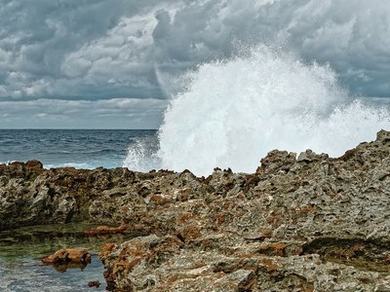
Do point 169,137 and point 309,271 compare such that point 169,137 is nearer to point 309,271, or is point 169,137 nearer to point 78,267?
point 78,267

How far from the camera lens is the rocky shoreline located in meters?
9.91

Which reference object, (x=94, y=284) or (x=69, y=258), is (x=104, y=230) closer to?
(x=69, y=258)

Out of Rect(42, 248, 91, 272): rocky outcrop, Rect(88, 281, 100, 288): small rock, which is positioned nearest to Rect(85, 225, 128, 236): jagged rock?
Rect(42, 248, 91, 272): rocky outcrop

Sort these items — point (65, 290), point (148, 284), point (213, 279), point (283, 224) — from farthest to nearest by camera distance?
point (283, 224) → point (65, 290) → point (148, 284) → point (213, 279)

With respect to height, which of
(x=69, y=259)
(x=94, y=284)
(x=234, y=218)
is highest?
(x=234, y=218)

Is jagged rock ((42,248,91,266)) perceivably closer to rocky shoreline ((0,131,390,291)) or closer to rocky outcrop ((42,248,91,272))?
rocky outcrop ((42,248,91,272))

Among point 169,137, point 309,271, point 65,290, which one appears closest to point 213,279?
point 309,271

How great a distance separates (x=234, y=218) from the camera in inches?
630

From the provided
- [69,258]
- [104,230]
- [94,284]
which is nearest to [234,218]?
[69,258]

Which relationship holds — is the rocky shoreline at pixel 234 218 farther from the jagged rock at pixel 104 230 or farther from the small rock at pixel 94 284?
the small rock at pixel 94 284

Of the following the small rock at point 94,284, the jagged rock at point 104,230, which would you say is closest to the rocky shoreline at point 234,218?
the jagged rock at point 104,230

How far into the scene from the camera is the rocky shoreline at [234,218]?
9906mm

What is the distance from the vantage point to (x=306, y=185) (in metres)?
16.0

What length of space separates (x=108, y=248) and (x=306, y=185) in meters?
5.61
